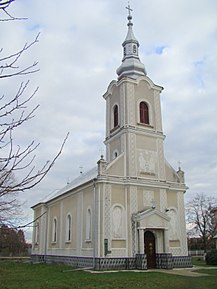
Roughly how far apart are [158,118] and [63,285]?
56.0 ft

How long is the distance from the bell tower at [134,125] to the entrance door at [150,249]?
Result: 14.7ft

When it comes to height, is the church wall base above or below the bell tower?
below

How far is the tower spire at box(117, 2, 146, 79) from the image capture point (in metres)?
29.7

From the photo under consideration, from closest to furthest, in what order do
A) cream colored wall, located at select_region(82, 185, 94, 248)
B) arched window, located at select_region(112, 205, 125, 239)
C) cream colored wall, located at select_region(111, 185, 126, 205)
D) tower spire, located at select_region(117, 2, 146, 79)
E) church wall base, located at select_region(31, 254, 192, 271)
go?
church wall base, located at select_region(31, 254, 192, 271) → arched window, located at select_region(112, 205, 125, 239) → cream colored wall, located at select_region(111, 185, 126, 205) → cream colored wall, located at select_region(82, 185, 94, 248) → tower spire, located at select_region(117, 2, 146, 79)

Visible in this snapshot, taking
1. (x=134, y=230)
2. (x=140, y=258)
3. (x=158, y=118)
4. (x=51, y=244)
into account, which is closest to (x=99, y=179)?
(x=134, y=230)

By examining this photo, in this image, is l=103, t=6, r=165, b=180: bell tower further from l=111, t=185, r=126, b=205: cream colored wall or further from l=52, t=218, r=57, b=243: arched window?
l=52, t=218, r=57, b=243: arched window

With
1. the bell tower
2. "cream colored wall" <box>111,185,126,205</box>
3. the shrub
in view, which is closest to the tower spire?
the bell tower

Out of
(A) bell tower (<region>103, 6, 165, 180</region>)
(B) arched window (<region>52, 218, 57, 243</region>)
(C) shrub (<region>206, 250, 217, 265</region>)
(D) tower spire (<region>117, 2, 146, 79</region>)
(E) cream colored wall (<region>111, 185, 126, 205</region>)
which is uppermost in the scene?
(D) tower spire (<region>117, 2, 146, 79</region>)

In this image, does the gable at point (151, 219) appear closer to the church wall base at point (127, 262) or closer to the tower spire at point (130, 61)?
the church wall base at point (127, 262)

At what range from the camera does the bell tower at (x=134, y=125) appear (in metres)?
25.3

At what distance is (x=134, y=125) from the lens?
26.4 meters

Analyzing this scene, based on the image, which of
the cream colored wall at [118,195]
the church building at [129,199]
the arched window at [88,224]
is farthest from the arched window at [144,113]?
the arched window at [88,224]

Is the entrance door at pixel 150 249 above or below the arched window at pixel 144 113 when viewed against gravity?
below

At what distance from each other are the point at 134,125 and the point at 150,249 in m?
9.72
